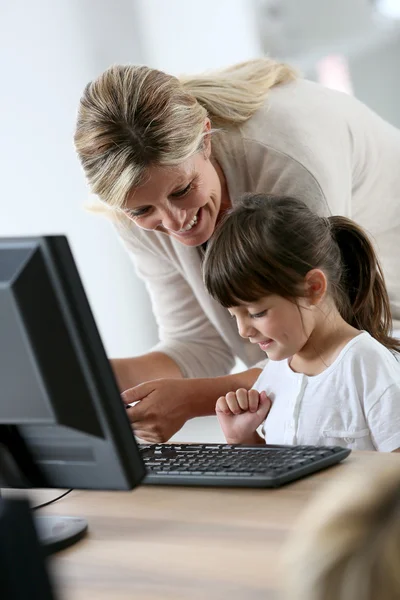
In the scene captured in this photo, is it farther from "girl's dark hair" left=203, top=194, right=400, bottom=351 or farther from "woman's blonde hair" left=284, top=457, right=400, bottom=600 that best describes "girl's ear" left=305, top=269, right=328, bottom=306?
"woman's blonde hair" left=284, top=457, right=400, bottom=600

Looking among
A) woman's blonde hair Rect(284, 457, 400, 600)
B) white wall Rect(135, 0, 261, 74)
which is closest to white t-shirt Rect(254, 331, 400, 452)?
woman's blonde hair Rect(284, 457, 400, 600)

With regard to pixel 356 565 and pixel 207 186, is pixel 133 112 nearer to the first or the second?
pixel 207 186

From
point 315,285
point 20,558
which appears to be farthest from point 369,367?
point 20,558

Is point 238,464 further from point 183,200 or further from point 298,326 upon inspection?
point 183,200

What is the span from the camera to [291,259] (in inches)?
59.0

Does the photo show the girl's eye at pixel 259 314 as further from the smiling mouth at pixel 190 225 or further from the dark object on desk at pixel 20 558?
the dark object on desk at pixel 20 558

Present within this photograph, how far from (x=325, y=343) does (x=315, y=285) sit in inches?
3.9

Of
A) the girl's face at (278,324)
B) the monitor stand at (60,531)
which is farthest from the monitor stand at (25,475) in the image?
the girl's face at (278,324)

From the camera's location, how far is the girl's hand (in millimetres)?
1503

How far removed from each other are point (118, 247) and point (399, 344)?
6.91 feet

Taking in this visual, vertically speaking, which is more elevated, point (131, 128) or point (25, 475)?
point (131, 128)

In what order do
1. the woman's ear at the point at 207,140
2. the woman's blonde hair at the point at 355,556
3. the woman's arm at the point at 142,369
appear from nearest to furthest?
the woman's blonde hair at the point at 355,556, the woman's ear at the point at 207,140, the woman's arm at the point at 142,369

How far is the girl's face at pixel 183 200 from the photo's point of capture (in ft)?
Result: 5.33

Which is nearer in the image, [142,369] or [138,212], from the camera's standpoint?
[138,212]
